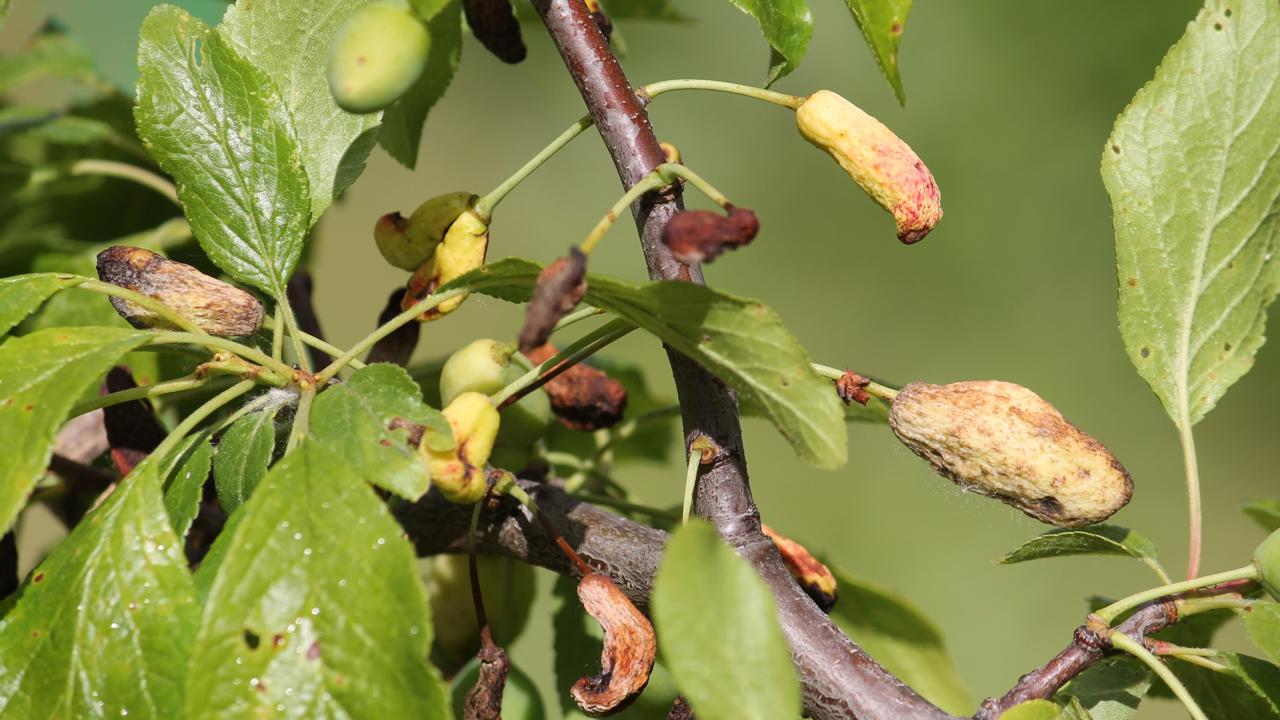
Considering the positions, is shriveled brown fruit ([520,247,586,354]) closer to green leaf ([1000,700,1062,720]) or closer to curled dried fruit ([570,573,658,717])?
curled dried fruit ([570,573,658,717])

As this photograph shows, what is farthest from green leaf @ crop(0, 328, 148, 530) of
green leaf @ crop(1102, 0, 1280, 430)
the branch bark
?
green leaf @ crop(1102, 0, 1280, 430)

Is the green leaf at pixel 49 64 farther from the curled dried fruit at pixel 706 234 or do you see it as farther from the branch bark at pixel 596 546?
the curled dried fruit at pixel 706 234

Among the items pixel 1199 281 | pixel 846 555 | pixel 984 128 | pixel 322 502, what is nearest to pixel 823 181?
pixel 984 128

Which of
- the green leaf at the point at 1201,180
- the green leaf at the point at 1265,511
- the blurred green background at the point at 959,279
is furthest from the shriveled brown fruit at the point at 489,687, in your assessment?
the blurred green background at the point at 959,279

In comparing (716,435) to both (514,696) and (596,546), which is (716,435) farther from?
(514,696)

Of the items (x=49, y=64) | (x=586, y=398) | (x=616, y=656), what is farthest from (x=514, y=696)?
(x=49, y=64)

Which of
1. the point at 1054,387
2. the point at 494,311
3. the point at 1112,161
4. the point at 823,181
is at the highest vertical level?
the point at 1112,161

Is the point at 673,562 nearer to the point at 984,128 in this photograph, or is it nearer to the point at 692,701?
the point at 692,701
